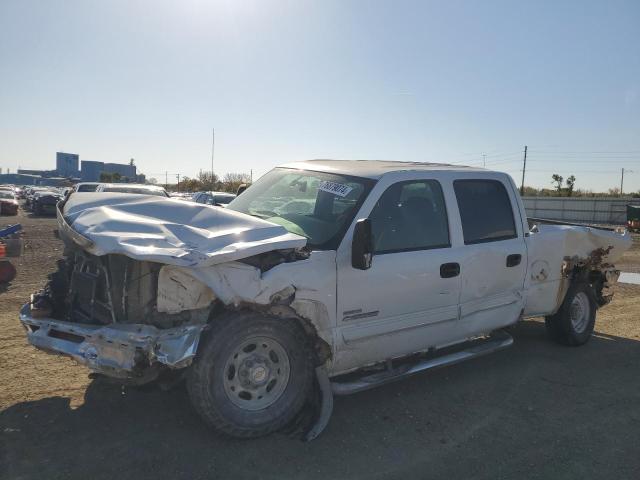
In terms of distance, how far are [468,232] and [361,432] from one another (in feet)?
6.48

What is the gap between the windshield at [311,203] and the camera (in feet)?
13.5

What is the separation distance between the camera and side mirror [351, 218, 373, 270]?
3691 millimetres

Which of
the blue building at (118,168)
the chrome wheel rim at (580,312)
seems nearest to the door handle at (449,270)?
the chrome wheel rim at (580,312)

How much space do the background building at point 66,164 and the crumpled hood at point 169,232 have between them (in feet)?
421

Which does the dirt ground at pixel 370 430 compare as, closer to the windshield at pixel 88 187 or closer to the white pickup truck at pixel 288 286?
the white pickup truck at pixel 288 286

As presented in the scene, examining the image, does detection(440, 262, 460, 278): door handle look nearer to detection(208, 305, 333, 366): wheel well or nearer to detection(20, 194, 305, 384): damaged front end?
detection(208, 305, 333, 366): wheel well

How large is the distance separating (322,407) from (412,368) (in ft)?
3.07

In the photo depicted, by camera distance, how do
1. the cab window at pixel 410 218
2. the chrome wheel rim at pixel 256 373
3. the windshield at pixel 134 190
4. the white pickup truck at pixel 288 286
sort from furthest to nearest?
the windshield at pixel 134 190 < the cab window at pixel 410 218 < the chrome wheel rim at pixel 256 373 < the white pickup truck at pixel 288 286

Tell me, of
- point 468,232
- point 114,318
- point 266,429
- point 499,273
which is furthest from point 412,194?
point 114,318

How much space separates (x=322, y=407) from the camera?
148 inches

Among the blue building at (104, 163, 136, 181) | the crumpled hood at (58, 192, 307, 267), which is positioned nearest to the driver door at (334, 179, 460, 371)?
the crumpled hood at (58, 192, 307, 267)

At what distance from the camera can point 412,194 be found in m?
4.52

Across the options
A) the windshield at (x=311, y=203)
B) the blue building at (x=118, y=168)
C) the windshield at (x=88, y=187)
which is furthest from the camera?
the blue building at (x=118, y=168)

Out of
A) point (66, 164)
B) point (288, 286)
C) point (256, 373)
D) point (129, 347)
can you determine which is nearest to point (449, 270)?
point (288, 286)
